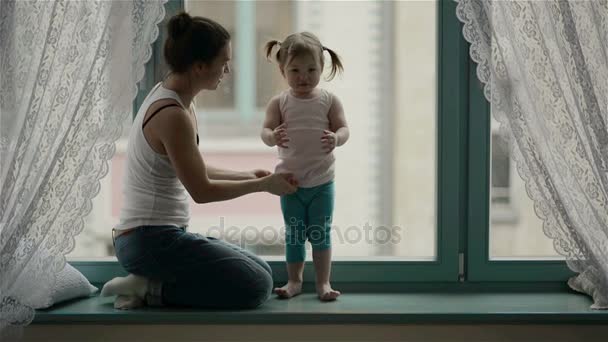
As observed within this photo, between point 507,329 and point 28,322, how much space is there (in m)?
1.24

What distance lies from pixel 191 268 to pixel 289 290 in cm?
31

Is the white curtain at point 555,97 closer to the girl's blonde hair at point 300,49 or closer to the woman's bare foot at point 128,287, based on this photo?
the girl's blonde hair at point 300,49

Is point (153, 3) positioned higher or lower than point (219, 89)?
higher

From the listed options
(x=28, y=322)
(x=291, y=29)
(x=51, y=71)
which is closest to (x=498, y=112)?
(x=291, y=29)

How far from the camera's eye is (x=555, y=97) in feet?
6.89

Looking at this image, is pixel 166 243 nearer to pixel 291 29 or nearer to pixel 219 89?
pixel 219 89

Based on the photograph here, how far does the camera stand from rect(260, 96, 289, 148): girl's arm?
7.32 ft

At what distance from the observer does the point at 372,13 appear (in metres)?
2.39

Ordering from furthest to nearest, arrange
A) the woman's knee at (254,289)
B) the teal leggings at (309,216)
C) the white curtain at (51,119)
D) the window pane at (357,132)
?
the window pane at (357,132) → the teal leggings at (309,216) → the woman's knee at (254,289) → the white curtain at (51,119)

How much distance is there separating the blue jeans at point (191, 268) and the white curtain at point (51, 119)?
0.55 ft

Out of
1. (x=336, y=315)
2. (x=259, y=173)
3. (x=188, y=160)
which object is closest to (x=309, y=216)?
(x=259, y=173)

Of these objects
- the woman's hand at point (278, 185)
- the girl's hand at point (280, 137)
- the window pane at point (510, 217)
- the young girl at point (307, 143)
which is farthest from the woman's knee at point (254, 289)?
the window pane at point (510, 217)

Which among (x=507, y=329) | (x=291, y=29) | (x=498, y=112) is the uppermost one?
(x=291, y=29)

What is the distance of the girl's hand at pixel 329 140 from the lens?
7.23 ft
